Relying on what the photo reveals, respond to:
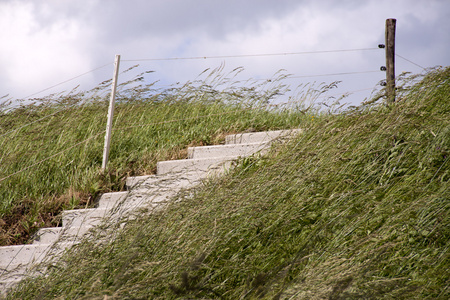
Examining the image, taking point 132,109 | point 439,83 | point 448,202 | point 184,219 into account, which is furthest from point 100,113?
point 448,202

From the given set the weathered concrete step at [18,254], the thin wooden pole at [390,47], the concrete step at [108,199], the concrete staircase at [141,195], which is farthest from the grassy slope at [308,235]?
the thin wooden pole at [390,47]

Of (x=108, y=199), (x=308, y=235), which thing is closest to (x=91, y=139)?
(x=108, y=199)

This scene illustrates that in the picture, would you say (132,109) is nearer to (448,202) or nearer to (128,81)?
(128,81)

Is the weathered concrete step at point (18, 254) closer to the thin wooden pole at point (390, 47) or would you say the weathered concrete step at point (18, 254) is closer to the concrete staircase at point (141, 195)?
the concrete staircase at point (141, 195)

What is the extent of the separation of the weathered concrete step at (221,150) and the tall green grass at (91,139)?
285mm

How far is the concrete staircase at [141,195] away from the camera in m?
5.21

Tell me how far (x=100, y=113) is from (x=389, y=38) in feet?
15.9

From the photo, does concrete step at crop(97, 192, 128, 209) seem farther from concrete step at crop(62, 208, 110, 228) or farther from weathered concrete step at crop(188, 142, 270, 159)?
weathered concrete step at crop(188, 142, 270, 159)

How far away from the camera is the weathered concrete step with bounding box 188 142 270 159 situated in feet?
21.2

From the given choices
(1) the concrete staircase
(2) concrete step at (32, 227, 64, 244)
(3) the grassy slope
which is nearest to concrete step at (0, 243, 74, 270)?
(1) the concrete staircase

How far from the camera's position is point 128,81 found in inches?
316

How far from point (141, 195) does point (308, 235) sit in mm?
2639

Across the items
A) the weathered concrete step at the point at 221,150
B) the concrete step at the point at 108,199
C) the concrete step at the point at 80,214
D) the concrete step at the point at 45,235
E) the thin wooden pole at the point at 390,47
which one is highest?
the thin wooden pole at the point at 390,47

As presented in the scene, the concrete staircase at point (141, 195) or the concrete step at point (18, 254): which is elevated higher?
the concrete staircase at point (141, 195)
